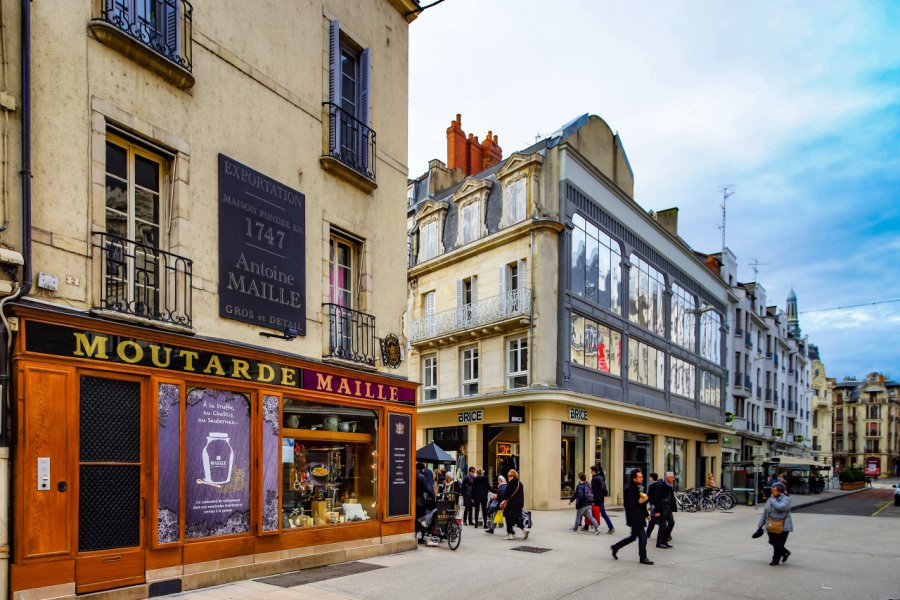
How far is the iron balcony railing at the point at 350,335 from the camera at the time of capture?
38.2ft

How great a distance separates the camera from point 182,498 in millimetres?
8586

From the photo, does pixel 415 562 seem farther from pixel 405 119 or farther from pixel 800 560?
pixel 405 119

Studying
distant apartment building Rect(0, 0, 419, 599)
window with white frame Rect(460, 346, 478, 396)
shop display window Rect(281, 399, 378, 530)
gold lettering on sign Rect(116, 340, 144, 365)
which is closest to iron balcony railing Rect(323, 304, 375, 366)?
distant apartment building Rect(0, 0, 419, 599)

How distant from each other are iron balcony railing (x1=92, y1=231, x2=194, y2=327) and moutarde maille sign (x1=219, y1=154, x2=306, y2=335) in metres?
0.73

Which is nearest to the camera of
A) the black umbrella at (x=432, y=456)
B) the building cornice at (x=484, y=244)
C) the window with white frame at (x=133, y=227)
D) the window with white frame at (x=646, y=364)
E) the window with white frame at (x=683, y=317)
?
the window with white frame at (x=133, y=227)

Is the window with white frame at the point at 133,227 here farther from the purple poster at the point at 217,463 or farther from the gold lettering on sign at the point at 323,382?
the gold lettering on sign at the point at 323,382

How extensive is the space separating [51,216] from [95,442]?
2.51m

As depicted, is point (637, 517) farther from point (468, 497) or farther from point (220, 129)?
point (220, 129)

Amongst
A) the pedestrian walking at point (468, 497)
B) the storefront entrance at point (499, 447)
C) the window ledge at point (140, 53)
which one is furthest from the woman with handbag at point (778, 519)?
the storefront entrance at point (499, 447)

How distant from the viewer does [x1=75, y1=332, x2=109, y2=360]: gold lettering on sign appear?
7.45 m

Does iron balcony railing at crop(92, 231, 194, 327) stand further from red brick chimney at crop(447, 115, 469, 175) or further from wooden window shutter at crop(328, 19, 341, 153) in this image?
red brick chimney at crop(447, 115, 469, 175)

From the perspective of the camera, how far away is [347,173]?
12055mm

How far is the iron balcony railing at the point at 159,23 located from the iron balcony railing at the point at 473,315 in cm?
1476

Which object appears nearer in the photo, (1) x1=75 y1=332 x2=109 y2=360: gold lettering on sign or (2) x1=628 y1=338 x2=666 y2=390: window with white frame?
(1) x1=75 y1=332 x2=109 y2=360: gold lettering on sign
